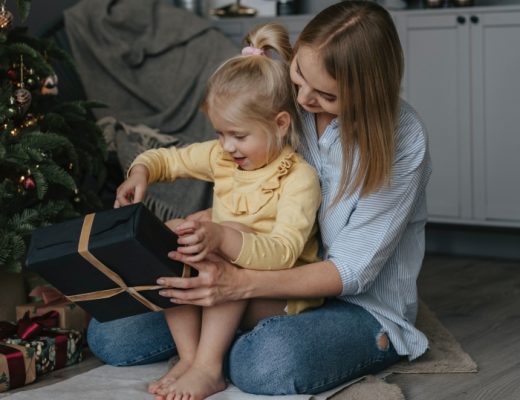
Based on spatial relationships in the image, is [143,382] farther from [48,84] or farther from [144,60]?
[144,60]

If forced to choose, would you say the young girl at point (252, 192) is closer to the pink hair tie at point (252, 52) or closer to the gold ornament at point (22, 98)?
the pink hair tie at point (252, 52)

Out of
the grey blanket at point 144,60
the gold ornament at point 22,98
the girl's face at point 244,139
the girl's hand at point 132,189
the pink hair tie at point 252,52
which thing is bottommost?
the grey blanket at point 144,60

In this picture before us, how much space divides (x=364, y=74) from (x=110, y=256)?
1.93 ft

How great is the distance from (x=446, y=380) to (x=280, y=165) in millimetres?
592

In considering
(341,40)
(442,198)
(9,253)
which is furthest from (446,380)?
(442,198)

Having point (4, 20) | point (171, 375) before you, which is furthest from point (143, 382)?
point (4, 20)

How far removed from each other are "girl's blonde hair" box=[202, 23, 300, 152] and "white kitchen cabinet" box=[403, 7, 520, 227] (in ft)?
5.68

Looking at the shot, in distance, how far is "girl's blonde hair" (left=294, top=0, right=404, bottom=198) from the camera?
195 centimetres

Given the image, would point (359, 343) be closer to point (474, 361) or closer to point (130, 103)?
point (474, 361)

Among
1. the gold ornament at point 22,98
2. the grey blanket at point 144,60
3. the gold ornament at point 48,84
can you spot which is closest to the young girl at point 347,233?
the gold ornament at point 22,98

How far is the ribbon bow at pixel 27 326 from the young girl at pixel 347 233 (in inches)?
20.4

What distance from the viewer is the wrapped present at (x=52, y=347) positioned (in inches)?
90.2

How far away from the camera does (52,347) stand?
233 centimetres

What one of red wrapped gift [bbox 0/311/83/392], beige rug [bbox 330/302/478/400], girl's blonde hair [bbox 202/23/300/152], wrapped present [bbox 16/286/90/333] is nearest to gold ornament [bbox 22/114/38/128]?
wrapped present [bbox 16/286/90/333]
